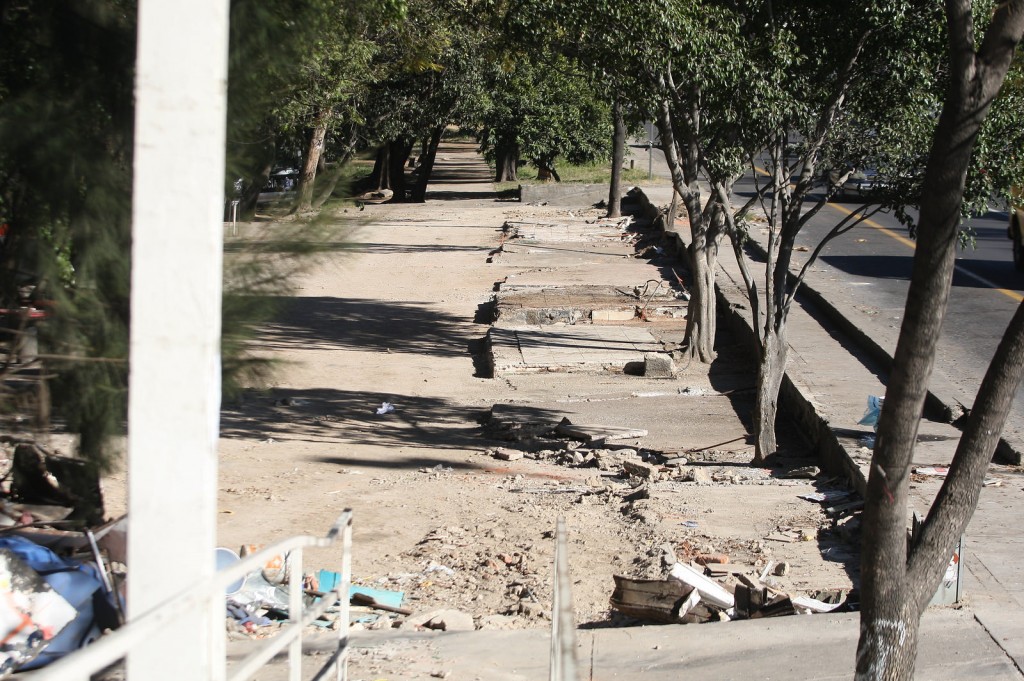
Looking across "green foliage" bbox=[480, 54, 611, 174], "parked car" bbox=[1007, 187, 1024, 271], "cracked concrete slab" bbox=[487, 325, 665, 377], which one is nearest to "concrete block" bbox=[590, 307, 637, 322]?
"cracked concrete slab" bbox=[487, 325, 665, 377]

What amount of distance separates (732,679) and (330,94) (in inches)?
593

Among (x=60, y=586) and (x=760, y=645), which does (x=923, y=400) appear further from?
(x=60, y=586)

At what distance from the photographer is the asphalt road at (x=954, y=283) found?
1316 cm

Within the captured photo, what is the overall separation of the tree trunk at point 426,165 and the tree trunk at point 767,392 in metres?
27.1

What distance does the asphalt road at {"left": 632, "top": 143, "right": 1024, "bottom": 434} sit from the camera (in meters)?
13.2

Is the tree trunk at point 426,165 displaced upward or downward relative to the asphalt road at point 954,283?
upward

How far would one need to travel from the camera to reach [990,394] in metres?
4.38

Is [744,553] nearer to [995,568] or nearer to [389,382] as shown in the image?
[995,568]

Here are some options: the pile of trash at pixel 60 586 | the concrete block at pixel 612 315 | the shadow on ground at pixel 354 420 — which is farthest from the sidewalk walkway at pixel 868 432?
the pile of trash at pixel 60 586

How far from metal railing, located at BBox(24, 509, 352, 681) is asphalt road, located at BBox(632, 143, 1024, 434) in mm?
7912

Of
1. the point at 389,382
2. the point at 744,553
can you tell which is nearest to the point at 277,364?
the point at 744,553

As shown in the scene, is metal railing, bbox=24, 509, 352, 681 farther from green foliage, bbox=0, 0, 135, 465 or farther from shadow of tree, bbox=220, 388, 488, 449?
shadow of tree, bbox=220, 388, 488, 449

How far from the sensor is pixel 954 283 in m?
18.4

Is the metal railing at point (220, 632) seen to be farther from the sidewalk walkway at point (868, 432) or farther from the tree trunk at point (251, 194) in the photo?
the sidewalk walkway at point (868, 432)
